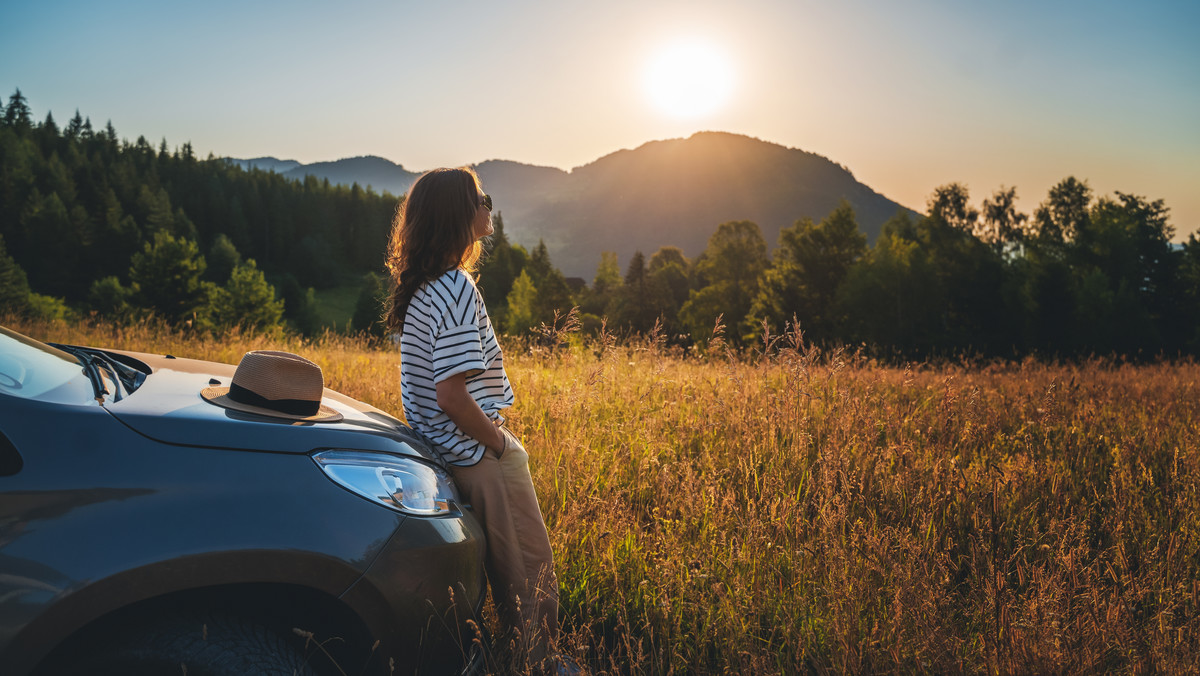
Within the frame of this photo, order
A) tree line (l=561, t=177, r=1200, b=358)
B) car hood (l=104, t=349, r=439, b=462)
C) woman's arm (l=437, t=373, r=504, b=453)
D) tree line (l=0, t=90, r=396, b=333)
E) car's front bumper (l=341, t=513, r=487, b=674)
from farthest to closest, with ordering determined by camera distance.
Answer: tree line (l=0, t=90, r=396, b=333)
tree line (l=561, t=177, r=1200, b=358)
woman's arm (l=437, t=373, r=504, b=453)
car's front bumper (l=341, t=513, r=487, b=674)
car hood (l=104, t=349, r=439, b=462)

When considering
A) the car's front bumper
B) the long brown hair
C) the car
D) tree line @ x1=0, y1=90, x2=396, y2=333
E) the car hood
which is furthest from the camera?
tree line @ x1=0, y1=90, x2=396, y2=333

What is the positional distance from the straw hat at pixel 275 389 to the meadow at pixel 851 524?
1.23 metres

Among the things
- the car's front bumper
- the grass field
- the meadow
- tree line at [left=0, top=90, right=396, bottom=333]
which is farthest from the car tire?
the grass field

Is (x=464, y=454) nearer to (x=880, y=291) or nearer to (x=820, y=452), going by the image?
(x=820, y=452)

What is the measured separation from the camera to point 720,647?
2488 mm

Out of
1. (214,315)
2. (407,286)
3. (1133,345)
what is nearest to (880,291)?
(1133,345)

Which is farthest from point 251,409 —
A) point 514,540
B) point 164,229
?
point 164,229

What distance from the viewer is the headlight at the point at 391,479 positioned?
1.72m

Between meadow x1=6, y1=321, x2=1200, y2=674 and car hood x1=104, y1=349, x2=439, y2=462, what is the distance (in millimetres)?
1013

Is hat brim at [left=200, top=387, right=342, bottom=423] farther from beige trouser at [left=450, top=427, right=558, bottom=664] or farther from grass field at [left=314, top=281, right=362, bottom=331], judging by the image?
grass field at [left=314, top=281, right=362, bottom=331]

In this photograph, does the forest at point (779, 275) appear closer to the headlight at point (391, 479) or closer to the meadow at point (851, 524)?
the meadow at point (851, 524)

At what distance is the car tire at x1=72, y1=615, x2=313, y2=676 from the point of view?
1.42 metres

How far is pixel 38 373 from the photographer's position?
1.79 meters

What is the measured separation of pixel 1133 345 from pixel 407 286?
1995 inches
